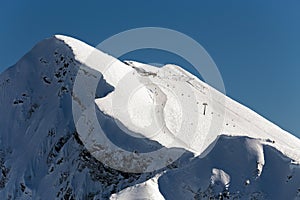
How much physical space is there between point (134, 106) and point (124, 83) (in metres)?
6.81

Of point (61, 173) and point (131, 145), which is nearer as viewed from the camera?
point (131, 145)

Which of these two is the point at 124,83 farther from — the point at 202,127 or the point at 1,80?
the point at 1,80

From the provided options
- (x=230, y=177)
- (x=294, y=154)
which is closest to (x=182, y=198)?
(x=230, y=177)

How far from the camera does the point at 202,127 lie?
5659 centimetres

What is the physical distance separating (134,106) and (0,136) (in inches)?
640

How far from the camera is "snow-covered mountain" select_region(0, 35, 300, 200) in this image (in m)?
40.3

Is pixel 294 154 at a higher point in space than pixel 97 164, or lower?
higher

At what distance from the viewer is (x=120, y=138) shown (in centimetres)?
4706

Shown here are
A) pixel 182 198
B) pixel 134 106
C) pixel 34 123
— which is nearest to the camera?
pixel 182 198

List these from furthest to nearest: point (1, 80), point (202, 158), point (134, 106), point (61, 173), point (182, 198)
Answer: point (1, 80) → point (134, 106) → point (61, 173) → point (202, 158) → point (182, 198)

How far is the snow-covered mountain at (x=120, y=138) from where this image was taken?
40312mm

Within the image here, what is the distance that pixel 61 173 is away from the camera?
4878 centimetres

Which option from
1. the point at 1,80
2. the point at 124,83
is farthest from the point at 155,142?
the point at 1,80

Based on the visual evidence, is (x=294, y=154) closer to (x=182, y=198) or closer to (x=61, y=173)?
(x=182, y=198)
